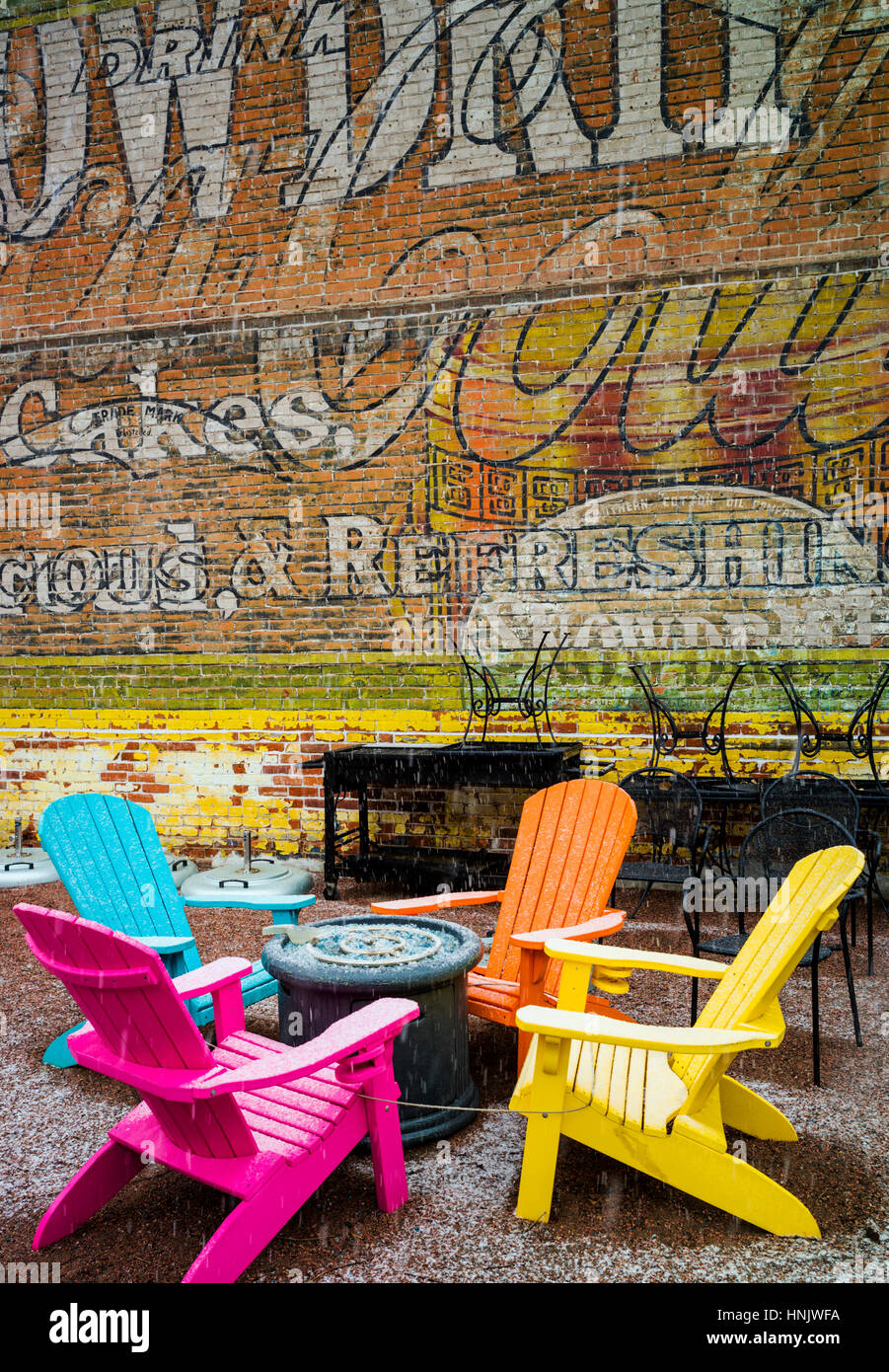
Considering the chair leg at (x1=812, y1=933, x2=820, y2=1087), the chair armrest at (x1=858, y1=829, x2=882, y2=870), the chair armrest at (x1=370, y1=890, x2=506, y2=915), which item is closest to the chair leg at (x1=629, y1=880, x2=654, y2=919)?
the chair armrest at (x1=858, y1=829, x2=882, y2=870)

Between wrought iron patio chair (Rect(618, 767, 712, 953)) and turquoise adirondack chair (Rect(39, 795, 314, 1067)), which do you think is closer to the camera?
turquoise adirondack chair (Rect(39, 795, 314, 1067))

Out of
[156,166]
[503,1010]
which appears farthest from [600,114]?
[503,1010]

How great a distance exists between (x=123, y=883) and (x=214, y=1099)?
1721mm

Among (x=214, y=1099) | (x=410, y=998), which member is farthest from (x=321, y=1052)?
(x=410, y=998)

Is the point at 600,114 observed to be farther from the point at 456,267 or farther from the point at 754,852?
the point at 754,852

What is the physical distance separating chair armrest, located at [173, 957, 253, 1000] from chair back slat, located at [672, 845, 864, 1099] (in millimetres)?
1299

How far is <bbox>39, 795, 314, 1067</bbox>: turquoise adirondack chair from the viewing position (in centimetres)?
342

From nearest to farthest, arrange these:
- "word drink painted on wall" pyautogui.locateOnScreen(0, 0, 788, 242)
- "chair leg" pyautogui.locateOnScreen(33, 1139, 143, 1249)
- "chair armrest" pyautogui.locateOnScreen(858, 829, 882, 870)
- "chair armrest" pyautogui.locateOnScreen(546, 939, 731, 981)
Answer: "chair leg" pyautogui.locateOnScreen(33, 1139, 143, 1249) → "chair armrest" pyautogui.locateOnScreen(546, 939, 731, 981) → "chair armrest" pyautogui.locateOnScreen(858, 829, 882, 870) → "word drink painted on wall" pyautogui.locateOnScreen(0, 0, 788, 242)

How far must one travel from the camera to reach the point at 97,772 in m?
7.32

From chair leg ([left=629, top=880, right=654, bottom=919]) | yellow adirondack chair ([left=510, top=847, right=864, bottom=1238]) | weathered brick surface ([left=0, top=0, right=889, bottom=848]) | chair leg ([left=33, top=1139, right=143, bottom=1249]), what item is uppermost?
weathered brick surface ([left=0, top=0, right=889, bottom=848])

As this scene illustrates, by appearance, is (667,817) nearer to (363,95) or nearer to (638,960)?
(638,960)

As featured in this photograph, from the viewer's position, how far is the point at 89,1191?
8.05ft

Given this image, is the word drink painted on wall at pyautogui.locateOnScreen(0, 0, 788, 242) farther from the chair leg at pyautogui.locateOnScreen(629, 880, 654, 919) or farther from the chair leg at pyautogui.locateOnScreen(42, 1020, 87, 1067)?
the chair leg at pyautogui.locateOnScreen(42, 1020, 87, 1067)

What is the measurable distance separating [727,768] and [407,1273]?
4.22 meters
